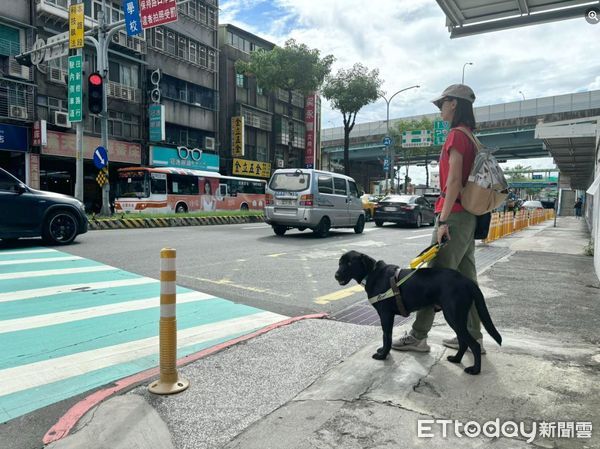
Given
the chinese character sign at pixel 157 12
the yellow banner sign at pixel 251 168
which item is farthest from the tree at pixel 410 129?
the chinese character sign at pixel 157 12

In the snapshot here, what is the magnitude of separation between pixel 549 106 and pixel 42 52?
35.5m

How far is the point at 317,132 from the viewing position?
1907 inches

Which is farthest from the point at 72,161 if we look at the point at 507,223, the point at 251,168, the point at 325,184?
the point at 507,223

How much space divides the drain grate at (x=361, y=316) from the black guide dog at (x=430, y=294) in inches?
48.0

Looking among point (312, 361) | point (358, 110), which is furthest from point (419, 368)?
point (358, 110)

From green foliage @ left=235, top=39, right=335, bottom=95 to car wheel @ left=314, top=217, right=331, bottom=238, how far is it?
21.8m

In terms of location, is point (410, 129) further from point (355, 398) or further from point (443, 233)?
point (355, 398)

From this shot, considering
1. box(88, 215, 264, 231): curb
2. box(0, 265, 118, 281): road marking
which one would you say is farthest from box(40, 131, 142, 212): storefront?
box(0, 265, 118, 281): road marking

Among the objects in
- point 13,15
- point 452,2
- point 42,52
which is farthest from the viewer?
point 13,15

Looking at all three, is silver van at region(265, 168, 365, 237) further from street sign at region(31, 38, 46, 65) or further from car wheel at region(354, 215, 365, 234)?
street sign at region(31, 38, 46, 65)

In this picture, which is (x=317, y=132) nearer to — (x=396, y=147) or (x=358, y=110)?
(x=396, y=147)

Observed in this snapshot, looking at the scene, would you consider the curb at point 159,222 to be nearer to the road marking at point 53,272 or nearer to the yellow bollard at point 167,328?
the road marking at point 53,272

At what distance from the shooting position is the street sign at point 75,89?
19.1 m

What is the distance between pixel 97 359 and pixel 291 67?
102ft
